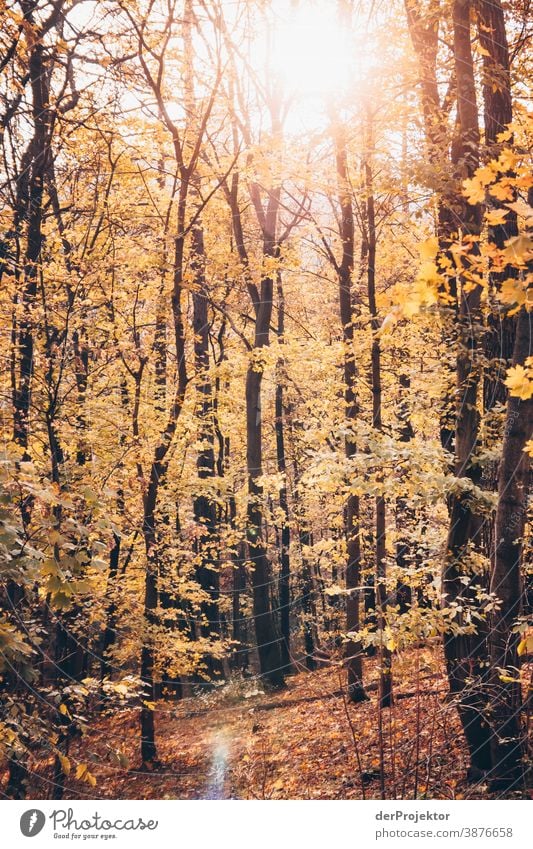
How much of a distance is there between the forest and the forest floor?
2.8 inches

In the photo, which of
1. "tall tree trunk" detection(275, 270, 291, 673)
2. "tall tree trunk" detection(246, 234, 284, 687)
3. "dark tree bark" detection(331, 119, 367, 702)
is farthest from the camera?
"tall tree trunk" detection(275, 270, 291, 673)

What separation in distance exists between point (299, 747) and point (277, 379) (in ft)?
26.2

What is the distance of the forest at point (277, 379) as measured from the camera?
4.59m

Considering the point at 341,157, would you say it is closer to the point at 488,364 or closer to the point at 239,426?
the point at 488,364

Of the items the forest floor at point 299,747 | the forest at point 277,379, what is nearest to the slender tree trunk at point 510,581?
the forest at point 277,379

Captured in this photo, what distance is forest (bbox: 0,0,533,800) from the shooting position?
4590mm

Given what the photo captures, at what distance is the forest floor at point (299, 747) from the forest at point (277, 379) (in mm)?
71

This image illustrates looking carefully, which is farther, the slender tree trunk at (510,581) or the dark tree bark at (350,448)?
the dark tree bark at (350,448)

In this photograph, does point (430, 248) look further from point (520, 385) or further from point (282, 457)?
point (282, 457)

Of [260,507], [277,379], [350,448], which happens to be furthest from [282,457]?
[350,448]

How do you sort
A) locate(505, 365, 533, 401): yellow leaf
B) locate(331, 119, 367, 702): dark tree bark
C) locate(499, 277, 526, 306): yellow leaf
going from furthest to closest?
locate(331, 119, 367, 702): dark tree bark → locate(505, 365, 533, 401): yellow leaf → locate(499, 277, 526, 306): yellow leaf

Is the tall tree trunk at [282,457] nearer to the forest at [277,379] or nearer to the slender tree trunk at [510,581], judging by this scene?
the forest at [277,379]

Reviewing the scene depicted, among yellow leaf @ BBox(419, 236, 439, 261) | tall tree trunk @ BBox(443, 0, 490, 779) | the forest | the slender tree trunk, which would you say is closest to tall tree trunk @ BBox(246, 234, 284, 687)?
the forest

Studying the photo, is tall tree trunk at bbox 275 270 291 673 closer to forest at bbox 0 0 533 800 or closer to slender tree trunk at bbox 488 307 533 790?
forest at bbox 0 0 533 800
